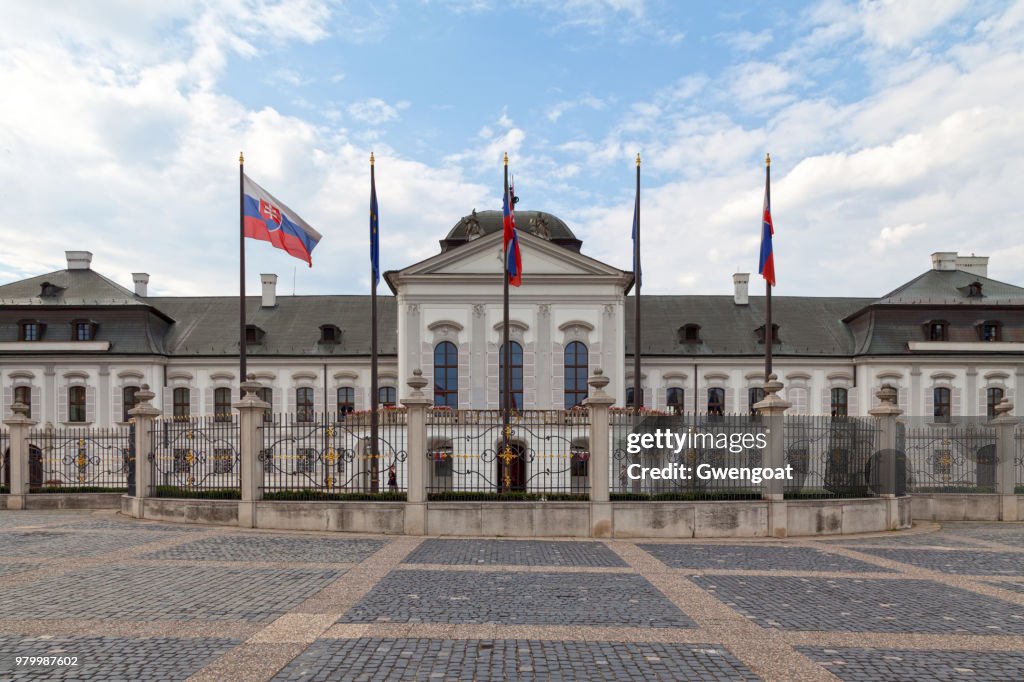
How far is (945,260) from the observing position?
43.6 meters

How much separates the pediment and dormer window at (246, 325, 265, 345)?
10.9 meters

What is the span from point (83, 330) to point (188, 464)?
2765cm

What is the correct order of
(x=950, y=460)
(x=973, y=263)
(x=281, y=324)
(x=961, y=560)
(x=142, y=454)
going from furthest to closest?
(x=973, y=263) < (x=281, y=324) < (x=950, y=460) < (x=142, y=454) < (x=961, y=560)

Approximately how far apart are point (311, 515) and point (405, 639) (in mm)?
8103

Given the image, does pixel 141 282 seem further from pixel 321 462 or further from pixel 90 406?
pixel 321 462

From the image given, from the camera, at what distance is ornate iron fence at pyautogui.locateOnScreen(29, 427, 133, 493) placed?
19.4 m

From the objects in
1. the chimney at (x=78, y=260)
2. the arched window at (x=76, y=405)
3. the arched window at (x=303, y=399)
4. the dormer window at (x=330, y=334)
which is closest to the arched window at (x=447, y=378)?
the dormer window at (x=330, y=334)

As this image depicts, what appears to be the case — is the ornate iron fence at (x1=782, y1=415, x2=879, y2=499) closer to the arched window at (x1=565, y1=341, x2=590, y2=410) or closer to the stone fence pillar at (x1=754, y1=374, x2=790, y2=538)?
the stone fence pillar at (x1=754, y1=374, x2=790, y2=538)

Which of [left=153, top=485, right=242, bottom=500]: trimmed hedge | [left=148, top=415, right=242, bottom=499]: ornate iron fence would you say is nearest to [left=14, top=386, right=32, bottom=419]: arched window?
[left=148, top=415, right=242, bottom=499]: ornate iron fence

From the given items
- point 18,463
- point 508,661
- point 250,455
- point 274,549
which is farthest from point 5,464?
point 508,661

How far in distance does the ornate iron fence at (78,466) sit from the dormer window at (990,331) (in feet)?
135

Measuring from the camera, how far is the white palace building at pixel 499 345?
116 ft

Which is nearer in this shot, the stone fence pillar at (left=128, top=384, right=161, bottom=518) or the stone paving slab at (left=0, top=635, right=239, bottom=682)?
the stone paving slab at (left=0, top=635, right=239, bottom=682)

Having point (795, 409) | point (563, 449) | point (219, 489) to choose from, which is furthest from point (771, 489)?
point (795, 409)
